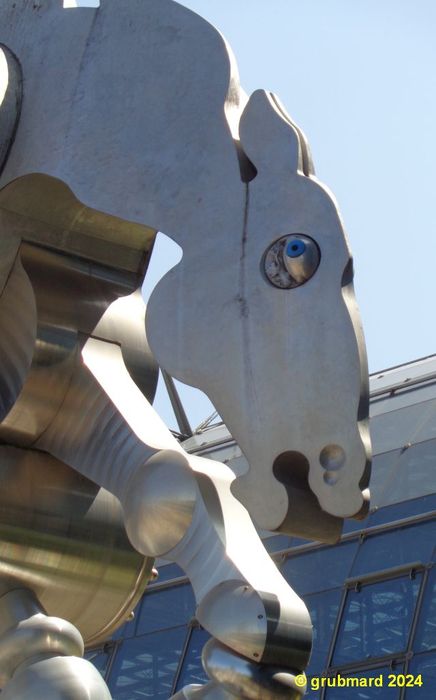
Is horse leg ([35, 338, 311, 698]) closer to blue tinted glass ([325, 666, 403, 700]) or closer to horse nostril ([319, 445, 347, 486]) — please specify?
horse nostril ([319, 445, 347, 486])

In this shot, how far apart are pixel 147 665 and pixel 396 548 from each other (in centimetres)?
227

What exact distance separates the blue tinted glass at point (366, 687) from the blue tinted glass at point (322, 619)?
0.44 metres

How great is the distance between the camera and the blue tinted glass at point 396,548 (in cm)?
1233

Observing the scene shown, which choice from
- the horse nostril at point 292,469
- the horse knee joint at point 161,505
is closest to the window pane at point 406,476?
the horse knee joint at point 161,505

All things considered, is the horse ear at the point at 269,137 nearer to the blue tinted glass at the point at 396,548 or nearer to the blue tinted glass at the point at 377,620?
the blue tinted glass at the point at 377,620

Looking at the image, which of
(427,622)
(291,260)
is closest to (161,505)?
(291,260)

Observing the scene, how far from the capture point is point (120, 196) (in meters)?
5.43

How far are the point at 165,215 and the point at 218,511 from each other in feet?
3.19

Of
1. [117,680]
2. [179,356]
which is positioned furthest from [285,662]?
[117,680]

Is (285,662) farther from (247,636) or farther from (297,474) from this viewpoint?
(297,474)

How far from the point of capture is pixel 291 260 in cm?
499

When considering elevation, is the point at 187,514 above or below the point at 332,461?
below

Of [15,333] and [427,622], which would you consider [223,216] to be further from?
[427,622]

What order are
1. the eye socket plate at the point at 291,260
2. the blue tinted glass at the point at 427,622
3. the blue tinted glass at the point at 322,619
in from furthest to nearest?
the blue tinted glass at the point at 322,619
the blue tinted glass at the point at 427,622
the eye socket plate at the point at 291,260
